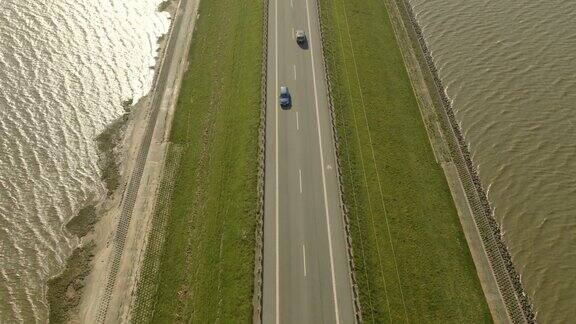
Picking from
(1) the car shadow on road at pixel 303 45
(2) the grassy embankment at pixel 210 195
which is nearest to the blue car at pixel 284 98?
(2) the grassy embankment at pixel 210 195

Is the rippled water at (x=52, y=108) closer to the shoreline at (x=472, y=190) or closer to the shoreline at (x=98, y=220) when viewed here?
the shoreline at (x=98, y=220)

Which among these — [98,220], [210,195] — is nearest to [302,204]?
[210,195]

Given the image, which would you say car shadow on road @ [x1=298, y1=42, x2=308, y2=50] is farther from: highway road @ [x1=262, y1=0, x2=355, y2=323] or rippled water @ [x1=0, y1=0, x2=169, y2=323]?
rippled water @ [x1=0, y1=0, x2=169, y2=323]

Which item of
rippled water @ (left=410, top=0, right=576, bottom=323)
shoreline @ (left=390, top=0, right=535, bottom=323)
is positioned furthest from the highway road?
rippled water @ (left=410, top=0, right=576, bottom=323)

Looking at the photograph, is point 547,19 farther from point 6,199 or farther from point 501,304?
point 6,199

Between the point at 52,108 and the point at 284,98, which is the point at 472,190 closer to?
the point at 284,98

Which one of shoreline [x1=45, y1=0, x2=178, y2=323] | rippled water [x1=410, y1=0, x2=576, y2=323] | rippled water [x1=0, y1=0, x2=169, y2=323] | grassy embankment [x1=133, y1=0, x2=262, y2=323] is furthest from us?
rippled water [x1=0, y1=0, x2=169, y2=323]
